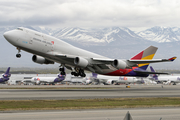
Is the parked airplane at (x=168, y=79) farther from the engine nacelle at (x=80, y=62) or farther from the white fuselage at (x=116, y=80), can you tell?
the engine nacelle at (x=80, y=62)

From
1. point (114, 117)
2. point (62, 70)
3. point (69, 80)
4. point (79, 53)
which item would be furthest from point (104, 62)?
point (69, 80)

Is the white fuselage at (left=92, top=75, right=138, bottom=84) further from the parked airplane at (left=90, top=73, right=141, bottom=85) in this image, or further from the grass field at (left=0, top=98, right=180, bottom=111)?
the grass field at (left=0, top=98, right=180, bottom=111)

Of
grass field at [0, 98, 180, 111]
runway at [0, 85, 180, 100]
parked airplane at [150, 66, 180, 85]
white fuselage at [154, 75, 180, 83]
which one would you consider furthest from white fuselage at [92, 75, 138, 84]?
grass field at [0, 98, 180, 111]

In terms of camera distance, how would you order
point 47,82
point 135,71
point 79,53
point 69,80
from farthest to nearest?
point 69,80, point 47,82, point 135,71, point 79,53

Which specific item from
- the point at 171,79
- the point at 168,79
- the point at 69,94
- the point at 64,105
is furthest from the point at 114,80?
the point at 64,105

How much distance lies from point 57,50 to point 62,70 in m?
6.53

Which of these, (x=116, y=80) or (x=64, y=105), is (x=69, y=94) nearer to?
(x=64, y=105)

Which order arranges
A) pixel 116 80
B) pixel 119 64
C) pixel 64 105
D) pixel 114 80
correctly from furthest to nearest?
pixel 116 80 < pixel 114 80 < pixel 119 64 < pixel 64 105

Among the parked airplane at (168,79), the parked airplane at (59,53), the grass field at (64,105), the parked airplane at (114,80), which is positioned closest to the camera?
the grass field at (64,105)

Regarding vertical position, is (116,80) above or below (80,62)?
below

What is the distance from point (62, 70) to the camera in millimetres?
50375

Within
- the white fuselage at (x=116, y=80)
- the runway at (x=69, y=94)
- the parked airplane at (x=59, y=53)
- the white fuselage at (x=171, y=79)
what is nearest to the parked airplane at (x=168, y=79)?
the white fuselage at (x=171, y=79)

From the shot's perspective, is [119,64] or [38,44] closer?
[38,44]

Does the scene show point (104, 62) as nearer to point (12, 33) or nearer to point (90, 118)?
point (12, 33)
